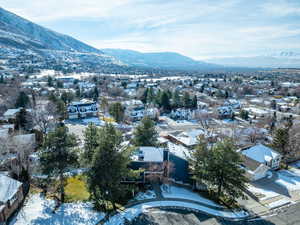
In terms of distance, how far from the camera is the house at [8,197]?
49.0ft

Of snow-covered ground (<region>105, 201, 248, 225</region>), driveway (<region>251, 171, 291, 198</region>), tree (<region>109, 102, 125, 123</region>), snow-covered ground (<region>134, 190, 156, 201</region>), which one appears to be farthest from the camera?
tree (<region>109, 102, 125, 123</region>)

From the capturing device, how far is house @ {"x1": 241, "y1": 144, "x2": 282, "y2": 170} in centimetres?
2852

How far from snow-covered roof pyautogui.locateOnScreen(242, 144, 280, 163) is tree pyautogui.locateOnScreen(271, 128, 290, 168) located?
2.04m

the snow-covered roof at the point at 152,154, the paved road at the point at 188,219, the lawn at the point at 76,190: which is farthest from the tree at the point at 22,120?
the paved road at the point at 188,219

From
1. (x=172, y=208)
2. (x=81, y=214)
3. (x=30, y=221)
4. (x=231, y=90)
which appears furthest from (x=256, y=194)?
(x=231, y=90)

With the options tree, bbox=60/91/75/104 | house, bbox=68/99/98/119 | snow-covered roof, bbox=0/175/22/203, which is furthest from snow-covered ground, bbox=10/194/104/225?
tree, bbox=60/91/75/104

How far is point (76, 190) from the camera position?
20.1m

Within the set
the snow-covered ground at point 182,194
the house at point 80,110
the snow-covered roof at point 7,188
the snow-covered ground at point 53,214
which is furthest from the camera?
the house at point 80,110

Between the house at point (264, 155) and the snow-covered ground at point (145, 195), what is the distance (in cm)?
1649

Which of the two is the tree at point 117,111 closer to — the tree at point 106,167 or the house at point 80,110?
the house at point 80,110

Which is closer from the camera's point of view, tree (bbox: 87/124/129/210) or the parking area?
tree (bbox: 87/124/129/210)

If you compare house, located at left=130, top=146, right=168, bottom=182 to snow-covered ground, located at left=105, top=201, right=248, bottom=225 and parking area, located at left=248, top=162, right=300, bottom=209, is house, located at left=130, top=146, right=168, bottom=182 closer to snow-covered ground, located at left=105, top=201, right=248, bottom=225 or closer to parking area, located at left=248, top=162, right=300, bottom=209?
snow-covered ground, located at left=105, top=201, right=248, bottom=225

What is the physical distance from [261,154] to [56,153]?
27196mm

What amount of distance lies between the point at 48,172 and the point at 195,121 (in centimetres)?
4251
